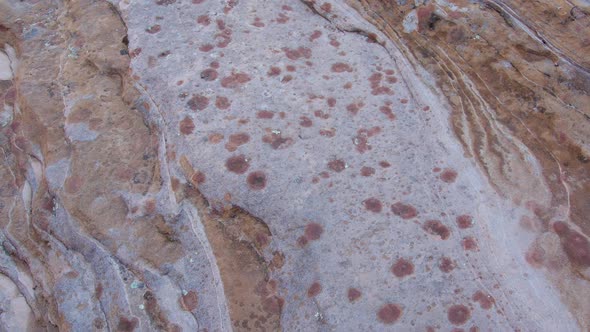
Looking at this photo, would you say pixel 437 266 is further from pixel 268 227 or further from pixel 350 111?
pixel 350 111

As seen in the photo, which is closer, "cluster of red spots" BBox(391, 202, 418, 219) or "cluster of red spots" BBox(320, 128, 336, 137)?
"cluster of red spots" BBox(391, 202, 418, 219)

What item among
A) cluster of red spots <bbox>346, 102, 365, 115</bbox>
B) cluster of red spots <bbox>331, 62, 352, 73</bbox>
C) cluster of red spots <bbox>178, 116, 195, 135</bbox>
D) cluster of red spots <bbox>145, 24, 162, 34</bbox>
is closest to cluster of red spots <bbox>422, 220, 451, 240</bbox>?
cluster of red spots <bbox>346, 102, 365, 115</bbox>

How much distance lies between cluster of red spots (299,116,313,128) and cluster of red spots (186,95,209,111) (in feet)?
2.47

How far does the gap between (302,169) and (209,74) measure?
1206mm

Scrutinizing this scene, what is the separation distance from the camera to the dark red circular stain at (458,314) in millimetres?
2936

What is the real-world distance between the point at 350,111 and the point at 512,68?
4.77 ft

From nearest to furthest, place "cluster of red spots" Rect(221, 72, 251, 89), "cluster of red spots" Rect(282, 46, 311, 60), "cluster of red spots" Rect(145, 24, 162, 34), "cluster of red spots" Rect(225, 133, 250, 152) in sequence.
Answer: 1. "cluster of red spots" Rect(225, 133, 250, 152)
2. "cluster of red spots" Rect(221, 72, 251, 89)
3. "cluster of red spots" Rect(282, 46, 311, 60)
4. "cluster of red spots" Rect(145, 24, 162, 34)

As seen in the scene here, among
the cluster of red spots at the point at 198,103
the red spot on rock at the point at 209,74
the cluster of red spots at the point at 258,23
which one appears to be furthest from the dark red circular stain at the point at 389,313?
the cluster of red spots at the point at 258,23

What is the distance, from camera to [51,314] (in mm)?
3414

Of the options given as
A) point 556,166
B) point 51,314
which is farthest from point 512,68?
point 51,314

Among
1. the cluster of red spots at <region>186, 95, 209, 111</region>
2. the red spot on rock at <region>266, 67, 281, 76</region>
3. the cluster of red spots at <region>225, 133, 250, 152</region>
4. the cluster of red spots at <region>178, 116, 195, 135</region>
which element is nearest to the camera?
the cluster of red spots at <region>225, 133, 250, 152</region>

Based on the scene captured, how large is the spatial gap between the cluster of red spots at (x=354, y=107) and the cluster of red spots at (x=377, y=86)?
172 millimetres

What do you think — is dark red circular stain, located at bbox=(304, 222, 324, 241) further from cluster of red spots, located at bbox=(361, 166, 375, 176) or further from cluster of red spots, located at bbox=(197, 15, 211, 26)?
cluster of red spots, located at bbox=(197, 15, 211, 26)

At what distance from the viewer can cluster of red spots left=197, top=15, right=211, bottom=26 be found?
449cm
